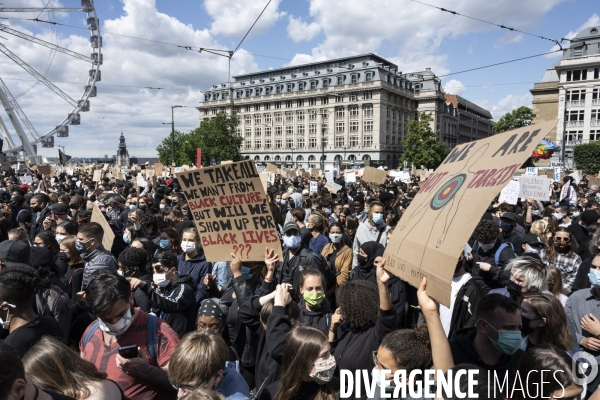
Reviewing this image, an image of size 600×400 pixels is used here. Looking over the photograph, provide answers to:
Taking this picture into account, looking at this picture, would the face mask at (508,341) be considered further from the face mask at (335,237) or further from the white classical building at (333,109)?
the white classical building at (333,109)

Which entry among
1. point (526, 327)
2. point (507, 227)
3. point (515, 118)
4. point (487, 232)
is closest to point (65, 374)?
point (526, 327)

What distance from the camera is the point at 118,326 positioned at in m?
2.72

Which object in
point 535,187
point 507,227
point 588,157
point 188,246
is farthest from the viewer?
point 588,157

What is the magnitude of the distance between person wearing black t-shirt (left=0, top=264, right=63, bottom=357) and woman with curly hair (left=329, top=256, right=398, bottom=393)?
197cm

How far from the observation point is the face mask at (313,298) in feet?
11.6

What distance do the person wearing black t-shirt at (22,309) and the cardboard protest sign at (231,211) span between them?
1.52m

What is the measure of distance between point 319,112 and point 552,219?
273 ft

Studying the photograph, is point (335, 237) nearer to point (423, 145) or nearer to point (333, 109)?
point (423, 145)

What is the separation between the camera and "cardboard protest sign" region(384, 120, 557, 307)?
83.7 inches

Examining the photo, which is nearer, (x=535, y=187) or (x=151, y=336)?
(x=151, y=336)

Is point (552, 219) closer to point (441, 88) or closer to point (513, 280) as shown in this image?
point (513, 280)

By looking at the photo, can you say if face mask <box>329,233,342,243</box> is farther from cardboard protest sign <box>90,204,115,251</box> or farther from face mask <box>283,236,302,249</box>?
cardboard protest sign <box>90,204,115,251</box>

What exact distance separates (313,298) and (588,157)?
4683 centimetres

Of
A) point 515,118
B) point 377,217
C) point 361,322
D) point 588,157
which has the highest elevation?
point 515,118
